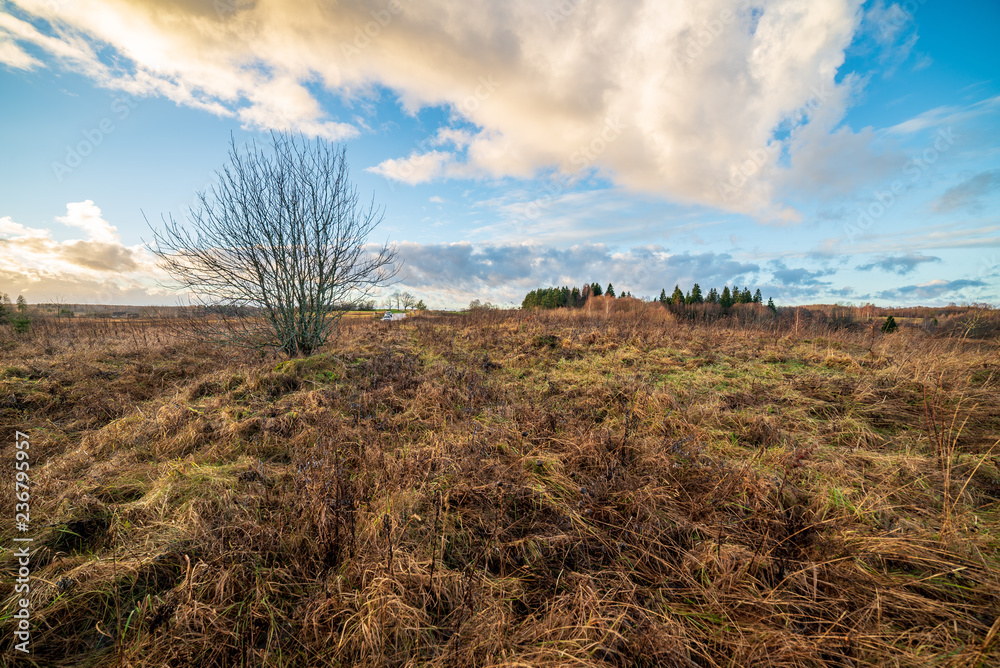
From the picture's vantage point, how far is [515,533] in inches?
103

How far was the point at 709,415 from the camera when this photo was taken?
4793 millimetres

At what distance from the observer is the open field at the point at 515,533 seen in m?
1.82

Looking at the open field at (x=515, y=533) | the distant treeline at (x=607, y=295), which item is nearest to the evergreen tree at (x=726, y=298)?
the distant treeline at (x=607, y=295)

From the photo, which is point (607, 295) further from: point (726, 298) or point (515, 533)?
point (515, 533)

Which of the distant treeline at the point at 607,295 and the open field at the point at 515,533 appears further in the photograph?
the distant treeline at the point at 607,295

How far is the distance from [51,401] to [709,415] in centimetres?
1046

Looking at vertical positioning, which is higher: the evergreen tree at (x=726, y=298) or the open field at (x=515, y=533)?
the evergreen tree at (x=726, y=298)

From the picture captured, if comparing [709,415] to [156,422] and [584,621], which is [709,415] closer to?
[584,621]

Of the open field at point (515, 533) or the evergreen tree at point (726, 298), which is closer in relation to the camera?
the open field at point (515, 533)

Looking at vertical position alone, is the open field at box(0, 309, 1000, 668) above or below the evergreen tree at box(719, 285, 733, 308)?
below

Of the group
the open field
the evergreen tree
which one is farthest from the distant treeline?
the open field

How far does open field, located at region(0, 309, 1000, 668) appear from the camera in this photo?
5.97 ft

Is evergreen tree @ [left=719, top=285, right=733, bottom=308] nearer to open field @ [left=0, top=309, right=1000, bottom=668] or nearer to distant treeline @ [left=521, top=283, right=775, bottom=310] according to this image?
distant treeline @ [left=521, top=283, right=775, bottom=310]

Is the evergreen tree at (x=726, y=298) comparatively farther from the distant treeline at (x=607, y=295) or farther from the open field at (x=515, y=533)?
the open field at (x=515, y=533)
